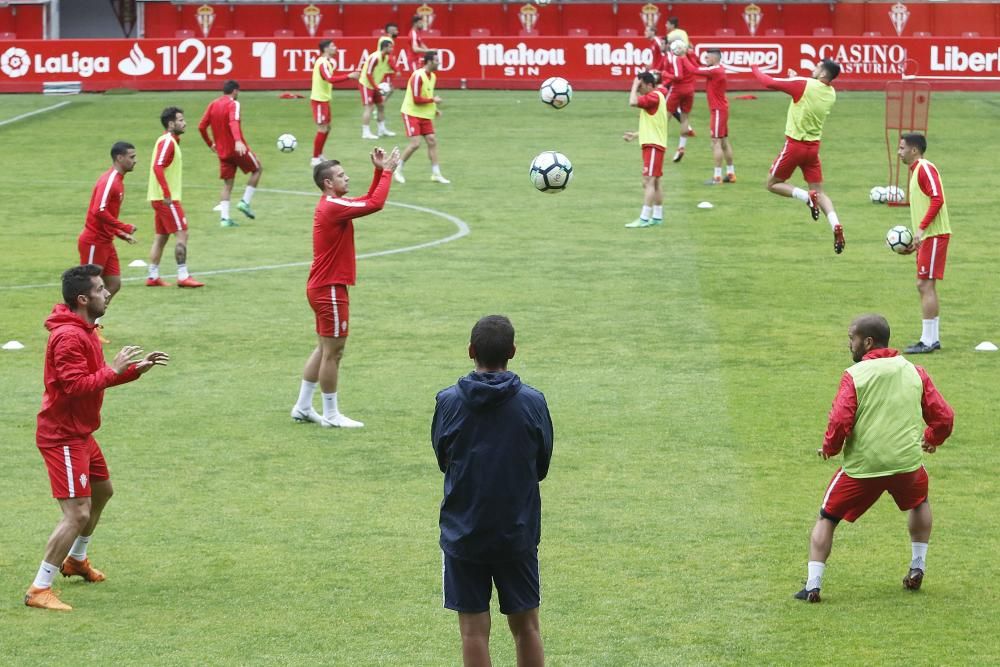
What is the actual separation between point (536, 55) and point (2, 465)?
33133 millimetres

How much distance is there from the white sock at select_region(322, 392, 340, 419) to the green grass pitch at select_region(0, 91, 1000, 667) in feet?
0.97

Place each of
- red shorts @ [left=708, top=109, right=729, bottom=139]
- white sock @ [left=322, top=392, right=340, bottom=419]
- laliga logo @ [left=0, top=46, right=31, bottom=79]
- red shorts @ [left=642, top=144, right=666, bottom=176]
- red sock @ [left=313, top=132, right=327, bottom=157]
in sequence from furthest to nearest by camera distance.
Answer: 1. laliga logo @ [left=0, top=46, right=31, bottom=79]
2. red sock @ [left=313, top=132, right=327, bottom=157]
3. red shorts @ [left=708, top=109, right=729, bottom=139]
4. red shorts @ [left=642, top=144, right=666, bottom=176]
5. white sock @ [left=322, top=392, right=340, bottom=419]

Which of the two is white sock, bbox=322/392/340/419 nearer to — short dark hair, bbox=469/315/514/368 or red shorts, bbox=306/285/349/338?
red shorts, bbox=306/285/349/338

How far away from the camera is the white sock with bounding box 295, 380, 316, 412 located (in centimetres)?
1496

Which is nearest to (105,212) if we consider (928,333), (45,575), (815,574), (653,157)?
(45,575)

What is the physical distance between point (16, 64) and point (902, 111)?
2685 centimetres

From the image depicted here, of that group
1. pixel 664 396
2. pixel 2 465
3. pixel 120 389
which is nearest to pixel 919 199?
pixel 664 396

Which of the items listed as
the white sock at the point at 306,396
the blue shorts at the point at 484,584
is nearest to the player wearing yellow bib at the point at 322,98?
the white sock at the point at 306,396

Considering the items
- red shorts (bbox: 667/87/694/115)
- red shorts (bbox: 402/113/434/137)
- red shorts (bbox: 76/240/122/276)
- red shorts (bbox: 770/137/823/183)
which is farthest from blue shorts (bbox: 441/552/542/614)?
red shorts (bbox: 667/87/694/115)

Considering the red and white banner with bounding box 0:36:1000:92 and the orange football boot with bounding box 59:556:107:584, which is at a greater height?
the red and white banner with bounding box 0:36:1000:92

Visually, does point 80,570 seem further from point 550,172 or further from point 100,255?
point 550,172

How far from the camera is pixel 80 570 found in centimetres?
1070

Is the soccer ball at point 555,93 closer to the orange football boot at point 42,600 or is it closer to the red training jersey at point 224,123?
the red training jersey at point 224,123

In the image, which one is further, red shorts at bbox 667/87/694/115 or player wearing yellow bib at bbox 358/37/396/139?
player wearing yellow bib at bbox 358/37/396/139
